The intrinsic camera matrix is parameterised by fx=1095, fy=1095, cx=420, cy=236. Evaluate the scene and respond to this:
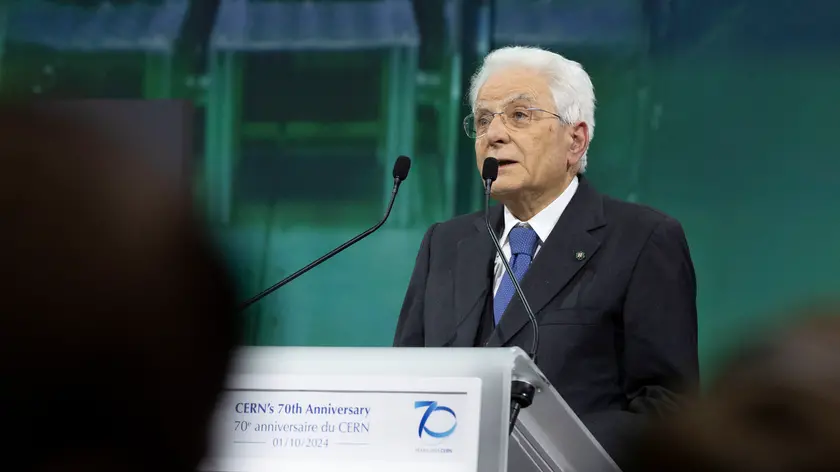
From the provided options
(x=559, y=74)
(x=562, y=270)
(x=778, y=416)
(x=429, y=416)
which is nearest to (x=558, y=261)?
(x=562, y=270)

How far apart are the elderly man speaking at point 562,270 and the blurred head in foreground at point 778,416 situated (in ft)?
4.86

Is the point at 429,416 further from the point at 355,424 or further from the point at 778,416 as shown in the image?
the point at 778,416

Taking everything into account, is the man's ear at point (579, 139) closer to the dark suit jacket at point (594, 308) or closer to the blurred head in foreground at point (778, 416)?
the dark suit jacket at point (594, 308)

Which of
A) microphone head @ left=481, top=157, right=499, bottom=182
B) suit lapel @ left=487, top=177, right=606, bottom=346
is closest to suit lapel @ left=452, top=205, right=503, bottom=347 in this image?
suit lapel @ left=487, top=177, right=606, bottom=346

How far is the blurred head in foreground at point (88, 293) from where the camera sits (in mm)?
394

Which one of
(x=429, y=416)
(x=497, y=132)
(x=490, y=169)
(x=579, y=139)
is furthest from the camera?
(x=579, y=139)

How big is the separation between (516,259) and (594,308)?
0.28 meters

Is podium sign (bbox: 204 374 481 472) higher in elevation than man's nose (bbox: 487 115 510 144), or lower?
lower

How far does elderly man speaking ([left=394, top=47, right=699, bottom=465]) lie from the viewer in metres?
2.28

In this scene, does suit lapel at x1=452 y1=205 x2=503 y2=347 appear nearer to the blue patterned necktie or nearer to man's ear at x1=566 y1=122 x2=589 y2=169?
the blue patterned necktie

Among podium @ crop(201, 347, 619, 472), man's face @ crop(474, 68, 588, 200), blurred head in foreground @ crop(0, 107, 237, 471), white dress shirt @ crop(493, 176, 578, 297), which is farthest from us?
man's face @ crop(474, 68, 588, 200)

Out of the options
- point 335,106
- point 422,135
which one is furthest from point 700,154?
point 335,106

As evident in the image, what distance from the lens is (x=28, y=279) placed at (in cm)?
39

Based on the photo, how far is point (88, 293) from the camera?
40cm
